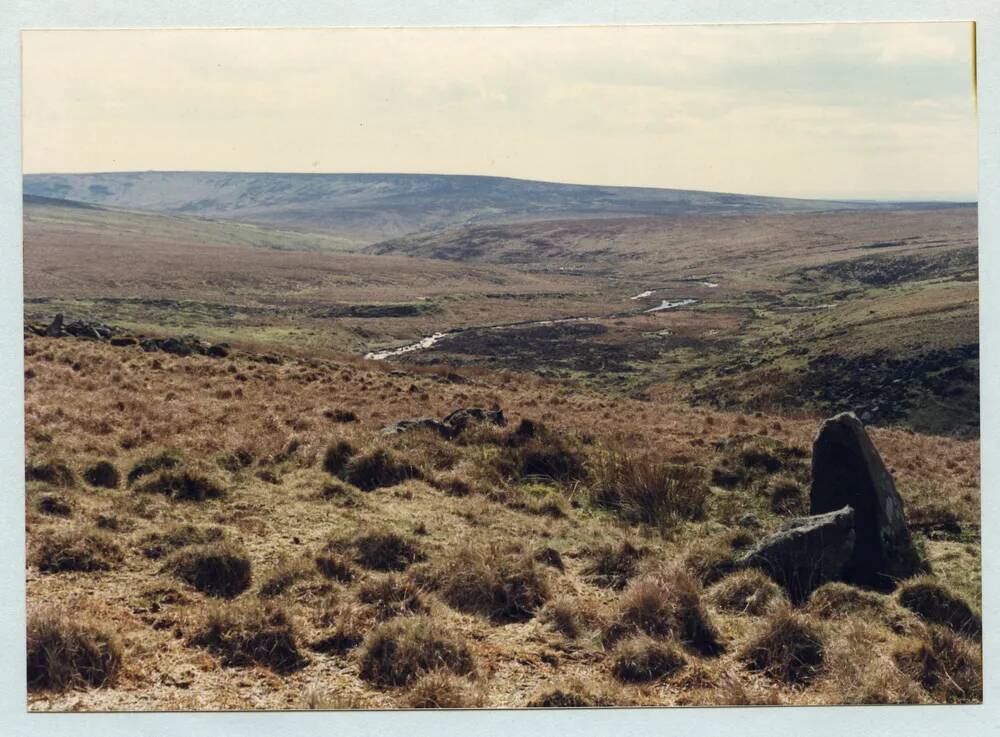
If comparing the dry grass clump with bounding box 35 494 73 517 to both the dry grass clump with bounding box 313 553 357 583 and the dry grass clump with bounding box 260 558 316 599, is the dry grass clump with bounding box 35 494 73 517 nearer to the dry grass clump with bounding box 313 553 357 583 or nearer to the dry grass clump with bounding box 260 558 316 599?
the dry grass clump with bounding box 260 558 316 599

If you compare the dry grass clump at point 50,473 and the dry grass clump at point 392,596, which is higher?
the dry grass clump at point 50,473

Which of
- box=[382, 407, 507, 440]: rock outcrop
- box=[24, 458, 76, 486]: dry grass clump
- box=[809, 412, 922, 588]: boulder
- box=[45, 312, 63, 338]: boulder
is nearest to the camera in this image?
box=[809, 412, 922, 588]: boulder

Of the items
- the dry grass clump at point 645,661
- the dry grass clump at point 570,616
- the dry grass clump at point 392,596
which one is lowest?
the dry grass clump at point 645,661

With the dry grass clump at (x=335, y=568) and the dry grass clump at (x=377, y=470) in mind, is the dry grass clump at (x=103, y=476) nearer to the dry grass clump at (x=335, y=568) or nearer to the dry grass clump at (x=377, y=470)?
the dry grass clump at (x=377, y=470)

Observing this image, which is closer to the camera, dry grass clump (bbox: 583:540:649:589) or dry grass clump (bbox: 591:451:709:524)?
dry grass clump (bbox: 583:540:649:589)

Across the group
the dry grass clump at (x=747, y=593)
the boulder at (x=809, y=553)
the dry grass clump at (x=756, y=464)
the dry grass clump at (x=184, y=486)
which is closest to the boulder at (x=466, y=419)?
the dry grass clump at (x=756, y=464)

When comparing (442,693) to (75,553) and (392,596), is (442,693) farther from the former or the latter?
(75,553)

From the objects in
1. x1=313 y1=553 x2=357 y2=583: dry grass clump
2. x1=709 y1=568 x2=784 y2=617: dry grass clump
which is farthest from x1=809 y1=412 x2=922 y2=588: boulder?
x1=313 y1=553 x2=357 y2=583: dry grass clump
